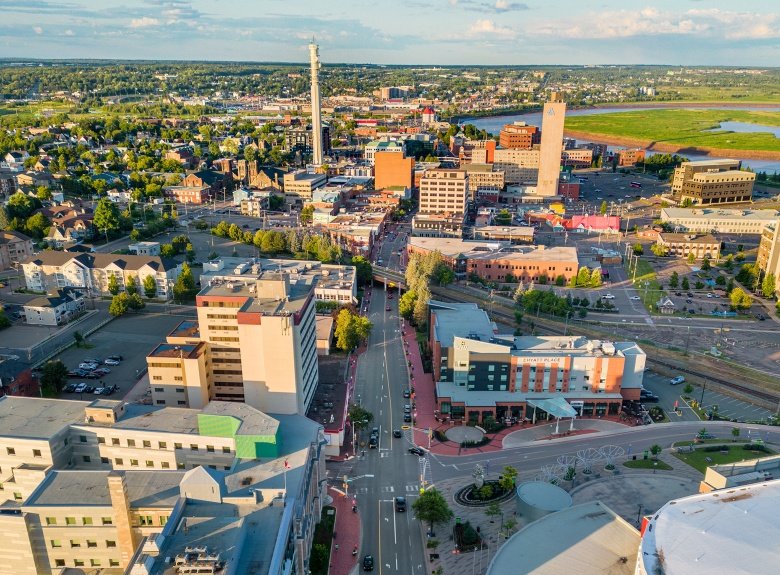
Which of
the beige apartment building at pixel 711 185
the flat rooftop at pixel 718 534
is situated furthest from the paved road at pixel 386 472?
the beige apartment building at pixel 711 185

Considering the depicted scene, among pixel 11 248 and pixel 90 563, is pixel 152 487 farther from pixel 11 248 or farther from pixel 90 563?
pixel 11 248

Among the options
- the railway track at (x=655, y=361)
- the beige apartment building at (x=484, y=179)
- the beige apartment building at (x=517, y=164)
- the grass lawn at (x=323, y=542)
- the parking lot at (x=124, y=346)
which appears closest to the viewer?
the grass lawn at (x=323, y=542)

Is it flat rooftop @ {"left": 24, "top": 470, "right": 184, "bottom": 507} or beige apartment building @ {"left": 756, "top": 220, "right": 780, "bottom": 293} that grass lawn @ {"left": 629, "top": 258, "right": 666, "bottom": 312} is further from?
flat rooftop @ {"left": 24, "top": 470, "right": 184, "bottom": 507}

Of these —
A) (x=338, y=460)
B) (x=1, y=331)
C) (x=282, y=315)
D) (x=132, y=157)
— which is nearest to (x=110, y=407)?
(x=282, y=315)

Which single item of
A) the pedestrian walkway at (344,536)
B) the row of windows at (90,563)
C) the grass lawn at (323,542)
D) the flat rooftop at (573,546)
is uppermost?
the flat rooftop at (573,546)

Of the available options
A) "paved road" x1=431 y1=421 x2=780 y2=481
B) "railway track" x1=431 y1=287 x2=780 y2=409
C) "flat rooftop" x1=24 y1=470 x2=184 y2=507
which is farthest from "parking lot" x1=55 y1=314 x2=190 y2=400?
"railway track" x1=431 y1=287 x2=780 y2=409

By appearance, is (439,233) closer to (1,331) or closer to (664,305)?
(664,305)

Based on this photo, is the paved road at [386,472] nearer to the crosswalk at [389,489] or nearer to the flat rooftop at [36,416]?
the crosswalk at [389,489]
